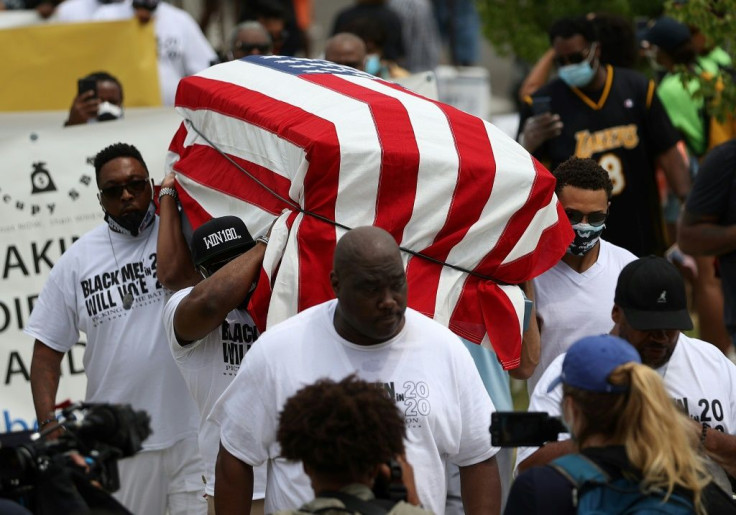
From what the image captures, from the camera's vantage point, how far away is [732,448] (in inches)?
186

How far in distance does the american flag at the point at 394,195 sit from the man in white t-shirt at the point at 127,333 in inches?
25.5

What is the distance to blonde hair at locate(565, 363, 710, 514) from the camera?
12.4 feet

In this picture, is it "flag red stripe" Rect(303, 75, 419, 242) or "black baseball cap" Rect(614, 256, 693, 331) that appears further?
"flag red stripe" Rect(303, 75, 419, 242)

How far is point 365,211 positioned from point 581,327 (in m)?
1.22

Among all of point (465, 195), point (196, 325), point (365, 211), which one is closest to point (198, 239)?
point (196, 325)

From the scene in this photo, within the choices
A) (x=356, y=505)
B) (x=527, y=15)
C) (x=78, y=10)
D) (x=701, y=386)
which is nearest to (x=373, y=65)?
(x=527, y=15)

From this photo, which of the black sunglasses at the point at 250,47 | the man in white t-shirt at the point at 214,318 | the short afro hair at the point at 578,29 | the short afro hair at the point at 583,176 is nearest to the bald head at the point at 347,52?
the black sunglasses at the point at 250,47

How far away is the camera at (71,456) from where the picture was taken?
3934 mm

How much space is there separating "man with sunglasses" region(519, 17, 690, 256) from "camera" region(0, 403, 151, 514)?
4436mm

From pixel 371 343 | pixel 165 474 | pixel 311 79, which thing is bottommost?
pixel 165 474

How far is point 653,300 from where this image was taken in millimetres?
4852

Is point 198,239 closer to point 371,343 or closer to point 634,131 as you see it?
point 371,343

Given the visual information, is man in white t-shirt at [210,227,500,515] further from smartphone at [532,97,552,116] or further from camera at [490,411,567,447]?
smartphone at [532,97,552,116]

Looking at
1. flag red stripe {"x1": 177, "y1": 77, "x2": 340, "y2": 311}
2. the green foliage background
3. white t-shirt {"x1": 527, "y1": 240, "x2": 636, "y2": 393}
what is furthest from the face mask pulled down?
the green foliage background
